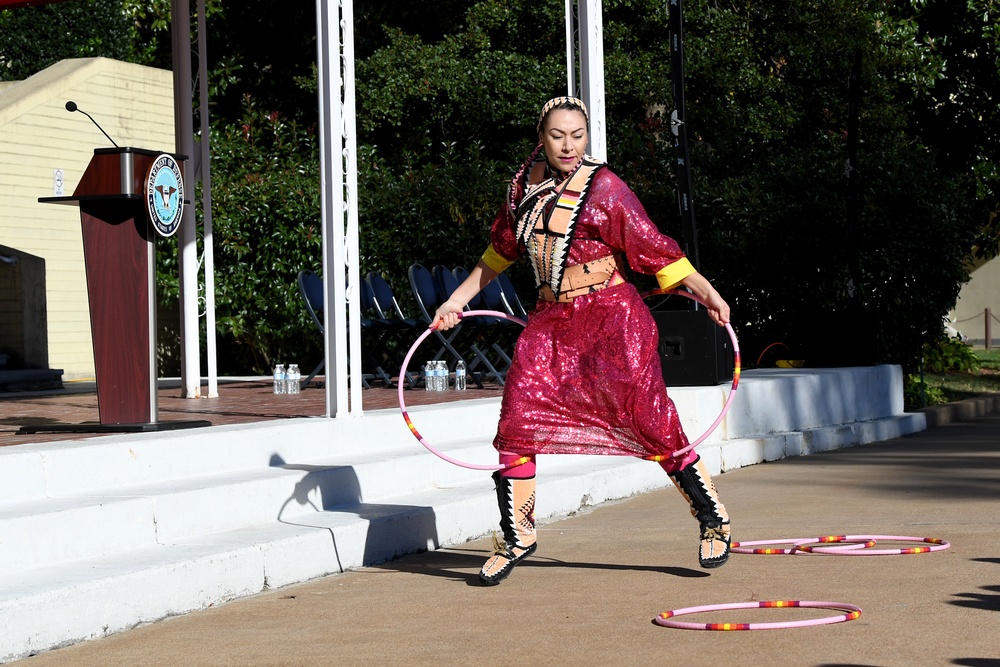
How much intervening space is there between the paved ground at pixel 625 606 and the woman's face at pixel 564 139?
1684 millimetres

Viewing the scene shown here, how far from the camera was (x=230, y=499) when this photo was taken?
20.8 feet

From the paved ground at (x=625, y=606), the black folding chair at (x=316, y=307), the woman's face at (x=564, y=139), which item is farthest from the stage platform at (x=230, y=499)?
the woman's face at (x=564, y=139)

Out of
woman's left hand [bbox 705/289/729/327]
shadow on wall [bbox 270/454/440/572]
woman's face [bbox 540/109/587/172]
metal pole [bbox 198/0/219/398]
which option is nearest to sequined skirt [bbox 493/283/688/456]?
woman's left hand [bbox 705/289/729/327]

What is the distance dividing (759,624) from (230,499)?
2.53 metres

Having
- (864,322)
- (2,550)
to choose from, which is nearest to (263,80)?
(864,322)

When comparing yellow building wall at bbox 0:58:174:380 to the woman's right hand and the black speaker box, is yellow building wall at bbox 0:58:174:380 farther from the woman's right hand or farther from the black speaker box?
the woman's right hand

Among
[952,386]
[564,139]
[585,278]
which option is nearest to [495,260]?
[585,278]

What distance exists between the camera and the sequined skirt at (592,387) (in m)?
5.80

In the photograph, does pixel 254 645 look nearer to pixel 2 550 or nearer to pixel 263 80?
pixel 2 550

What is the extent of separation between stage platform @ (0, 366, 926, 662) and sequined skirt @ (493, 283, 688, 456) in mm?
1145

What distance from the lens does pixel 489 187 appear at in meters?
16.7

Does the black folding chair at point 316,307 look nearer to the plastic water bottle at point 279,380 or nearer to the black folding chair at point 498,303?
the plastic water bottle at point 279,380

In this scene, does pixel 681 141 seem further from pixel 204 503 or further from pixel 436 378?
pixel 204 503

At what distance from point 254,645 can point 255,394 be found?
6.73 metres
